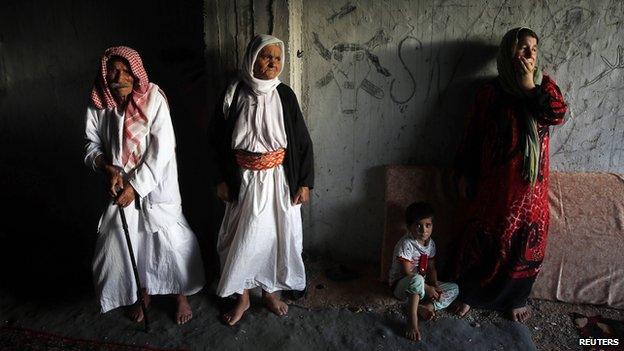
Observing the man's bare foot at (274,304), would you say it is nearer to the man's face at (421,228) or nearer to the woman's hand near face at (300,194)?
the woman's hand near face at (300,194)

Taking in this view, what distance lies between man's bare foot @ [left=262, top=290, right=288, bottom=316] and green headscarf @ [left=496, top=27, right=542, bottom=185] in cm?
186

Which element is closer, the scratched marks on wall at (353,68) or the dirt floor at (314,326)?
the dirt floor at (314,326)

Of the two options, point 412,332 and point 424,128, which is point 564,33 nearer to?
point 424,128

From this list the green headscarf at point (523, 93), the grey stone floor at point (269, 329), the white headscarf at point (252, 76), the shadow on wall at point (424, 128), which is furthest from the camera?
the shadow on wall at point (424, 128)

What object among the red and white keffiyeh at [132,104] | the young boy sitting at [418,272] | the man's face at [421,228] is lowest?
the young boy sitting at [418,272]

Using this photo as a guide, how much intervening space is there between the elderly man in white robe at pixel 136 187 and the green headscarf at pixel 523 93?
84.0 inches

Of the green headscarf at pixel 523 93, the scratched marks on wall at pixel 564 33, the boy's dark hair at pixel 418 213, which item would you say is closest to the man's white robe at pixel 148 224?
the boy's dark hair at pixel 418 213

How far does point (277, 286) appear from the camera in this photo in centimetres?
307

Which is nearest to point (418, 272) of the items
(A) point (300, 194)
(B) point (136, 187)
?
(A) point (300, 194)

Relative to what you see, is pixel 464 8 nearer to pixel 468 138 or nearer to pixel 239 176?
pixel 468 138

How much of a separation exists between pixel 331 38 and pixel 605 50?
1841 mm

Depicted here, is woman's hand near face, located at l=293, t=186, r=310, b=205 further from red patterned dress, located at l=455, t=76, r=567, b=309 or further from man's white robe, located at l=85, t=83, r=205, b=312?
red patterned dress, located at l=455, t=76, r=567, b=309

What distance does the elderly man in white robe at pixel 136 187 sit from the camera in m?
2.61

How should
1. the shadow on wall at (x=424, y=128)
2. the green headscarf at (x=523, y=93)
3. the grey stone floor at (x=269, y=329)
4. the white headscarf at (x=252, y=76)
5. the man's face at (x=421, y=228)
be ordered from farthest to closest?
A: 1. the shadow on wall at (x=424, y=128)
2. the man's face at (x=421, y=228)
3. the grey stone floor at (x=269, y=329)
4. the green headscarf at (x=523, y=93)
5. the white headscarf at (x=252, y=76)
